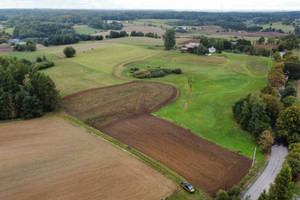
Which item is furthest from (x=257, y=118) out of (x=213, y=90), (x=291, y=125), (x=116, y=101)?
(x=116, y=101)

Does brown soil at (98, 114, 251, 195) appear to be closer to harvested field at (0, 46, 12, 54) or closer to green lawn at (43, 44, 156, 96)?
green lawn at (43, 44, 156, 96)

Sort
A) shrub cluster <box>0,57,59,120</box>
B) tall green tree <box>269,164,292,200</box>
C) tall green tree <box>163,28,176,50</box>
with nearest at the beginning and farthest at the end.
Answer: tall green tree <box>269,164,292,200</box>, shrub cluster <box>0,57,59,120</box>, tall green tree <box>163,28,176,50</box>

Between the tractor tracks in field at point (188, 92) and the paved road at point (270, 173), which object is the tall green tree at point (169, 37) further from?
the paved road at point (270, 173)

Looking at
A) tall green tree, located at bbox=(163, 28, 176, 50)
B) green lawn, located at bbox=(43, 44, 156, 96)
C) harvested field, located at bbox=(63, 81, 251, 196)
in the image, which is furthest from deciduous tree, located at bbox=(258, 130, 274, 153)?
tall green tree, located at bbox=(163, 28, 176, 50)

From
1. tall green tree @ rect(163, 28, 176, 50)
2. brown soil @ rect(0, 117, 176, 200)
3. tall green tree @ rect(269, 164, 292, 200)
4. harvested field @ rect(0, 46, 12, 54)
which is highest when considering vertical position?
tall green tree @ rect(163, 28, 176, 50)

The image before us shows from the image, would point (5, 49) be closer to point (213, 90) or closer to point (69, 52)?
point (69, 52)

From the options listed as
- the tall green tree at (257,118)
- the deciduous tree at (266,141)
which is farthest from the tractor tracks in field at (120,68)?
the deciduous tree at (266,141)

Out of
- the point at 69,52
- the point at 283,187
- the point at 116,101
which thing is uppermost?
the point at 69,52
